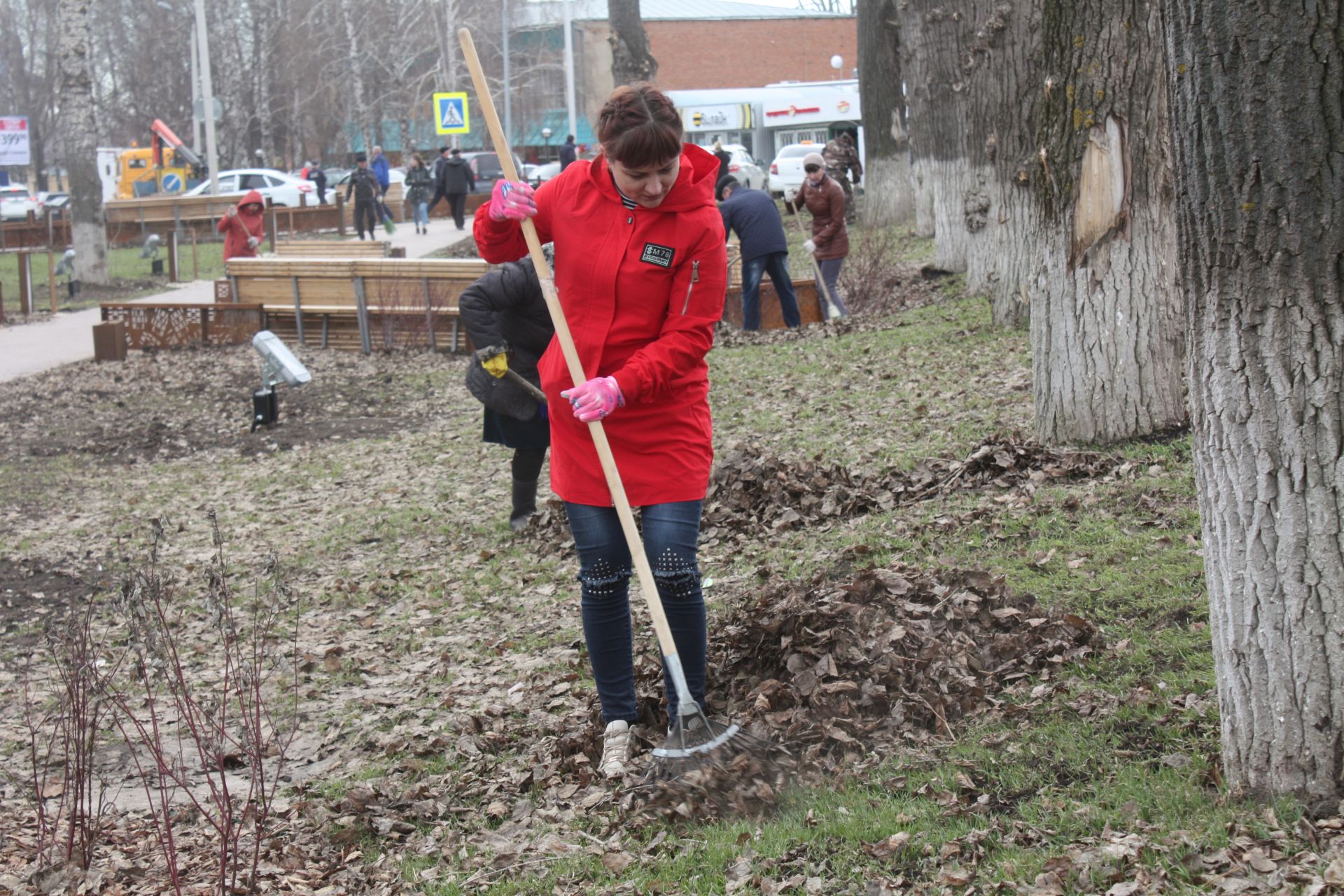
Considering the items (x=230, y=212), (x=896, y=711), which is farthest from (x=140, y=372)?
(x=896, y=711)

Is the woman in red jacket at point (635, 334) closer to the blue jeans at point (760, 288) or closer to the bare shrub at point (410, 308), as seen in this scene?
the blue jeans at point (760, 288)

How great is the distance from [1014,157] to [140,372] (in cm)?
888

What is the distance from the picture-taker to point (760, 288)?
43.7 feet

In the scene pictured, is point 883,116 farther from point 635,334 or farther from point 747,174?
point 635,334

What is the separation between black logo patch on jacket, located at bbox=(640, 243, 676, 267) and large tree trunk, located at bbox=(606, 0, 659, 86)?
1621 centimetres

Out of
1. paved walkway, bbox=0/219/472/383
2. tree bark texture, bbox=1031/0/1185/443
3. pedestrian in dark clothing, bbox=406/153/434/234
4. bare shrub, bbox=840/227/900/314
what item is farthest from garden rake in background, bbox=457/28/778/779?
pedestrian in dark clothing, bbox=406/153/434/234

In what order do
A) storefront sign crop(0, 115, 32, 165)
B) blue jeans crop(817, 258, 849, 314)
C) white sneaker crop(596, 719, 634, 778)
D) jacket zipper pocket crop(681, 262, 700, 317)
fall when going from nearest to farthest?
jacket zipper pocket crop(681, 262, 700, 317) < white sneaker crop(596, 719, 634, 778) < blue jeans crop(817, 258, 849, 314) < storefront sign crop(0, 115, 32, 165)

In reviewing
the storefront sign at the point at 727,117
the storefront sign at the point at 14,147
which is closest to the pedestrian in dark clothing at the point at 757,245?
the storefront sign at the point at 14,147

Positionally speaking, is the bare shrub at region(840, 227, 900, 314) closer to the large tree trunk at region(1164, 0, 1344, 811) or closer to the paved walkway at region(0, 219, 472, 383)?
the paved walkway at region(0, 219, 472, 383)

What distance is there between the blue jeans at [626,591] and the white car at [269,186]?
125 feet

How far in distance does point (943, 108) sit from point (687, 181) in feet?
39.4

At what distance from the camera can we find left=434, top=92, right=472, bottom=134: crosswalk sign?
29.0 meters

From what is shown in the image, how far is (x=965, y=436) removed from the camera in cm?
718

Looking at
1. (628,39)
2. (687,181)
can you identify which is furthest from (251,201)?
(687,181)
